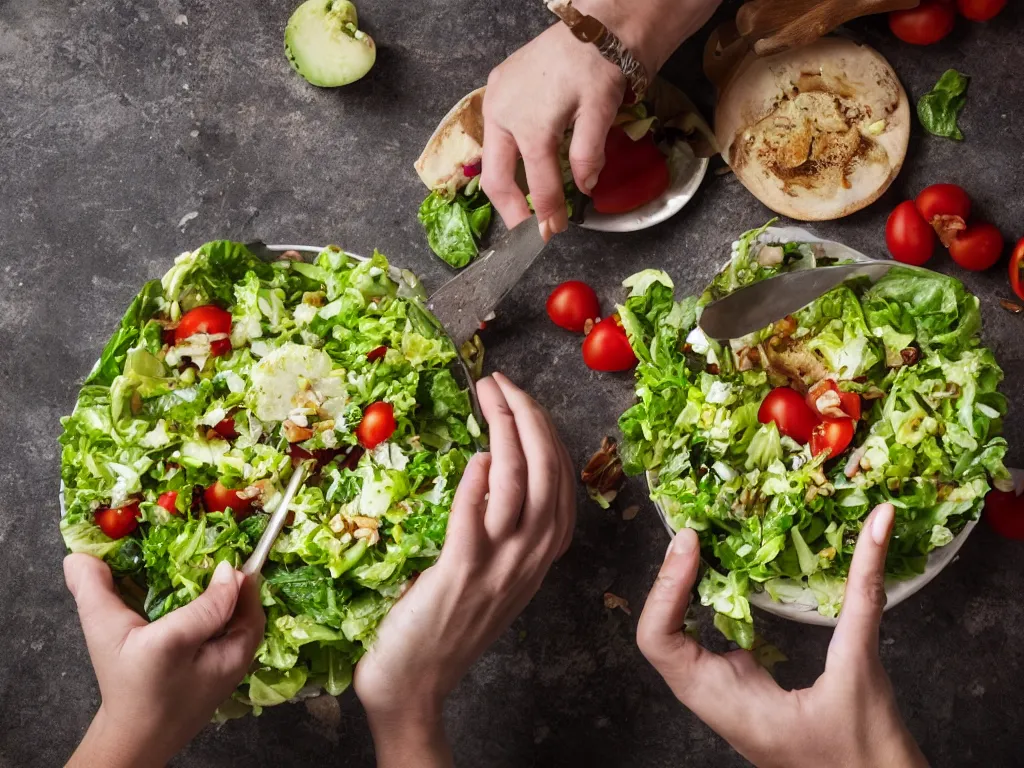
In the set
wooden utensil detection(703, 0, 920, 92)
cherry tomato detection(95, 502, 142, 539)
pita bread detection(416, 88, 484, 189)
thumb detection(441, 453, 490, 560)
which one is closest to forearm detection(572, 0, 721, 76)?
wooden utensil detection(703, 0, 920, 92)

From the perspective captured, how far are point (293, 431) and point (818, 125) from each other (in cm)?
131

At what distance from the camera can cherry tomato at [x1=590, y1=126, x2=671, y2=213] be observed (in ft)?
6.45

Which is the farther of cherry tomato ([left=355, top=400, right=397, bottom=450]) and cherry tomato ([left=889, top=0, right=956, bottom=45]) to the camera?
cherry tomato ([left=889, top=0, right=956, bottom=45])

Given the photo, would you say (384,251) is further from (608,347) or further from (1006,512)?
(1006,512)

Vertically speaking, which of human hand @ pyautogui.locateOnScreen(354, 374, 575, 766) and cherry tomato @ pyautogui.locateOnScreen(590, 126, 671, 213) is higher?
cherry tomato @ pyautogui.locateOnScreen(590, 126, 671, 213)

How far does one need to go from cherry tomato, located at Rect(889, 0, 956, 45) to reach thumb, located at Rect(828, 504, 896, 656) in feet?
3.68

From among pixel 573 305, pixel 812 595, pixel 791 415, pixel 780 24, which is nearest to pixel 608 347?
pixel 573 305

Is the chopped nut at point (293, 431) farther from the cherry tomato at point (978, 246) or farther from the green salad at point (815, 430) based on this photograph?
the cherry tomato at point (978, 246)

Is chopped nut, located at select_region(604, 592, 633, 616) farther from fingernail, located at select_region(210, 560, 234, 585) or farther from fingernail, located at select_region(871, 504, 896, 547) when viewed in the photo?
fingernail, located at select_region(210, 560, 234, 585)

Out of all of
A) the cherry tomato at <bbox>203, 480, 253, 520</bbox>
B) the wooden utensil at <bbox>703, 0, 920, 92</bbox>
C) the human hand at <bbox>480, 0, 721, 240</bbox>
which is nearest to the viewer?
the human hand at <bbox>480, 0, 721, 240</bbox>

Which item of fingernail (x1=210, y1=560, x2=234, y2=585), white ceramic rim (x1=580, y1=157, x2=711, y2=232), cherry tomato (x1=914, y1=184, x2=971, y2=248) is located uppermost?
white ceramic rim (x1=580, y1=157, x2=711, y2=232)

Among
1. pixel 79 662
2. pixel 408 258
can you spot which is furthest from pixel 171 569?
pixel 408 258

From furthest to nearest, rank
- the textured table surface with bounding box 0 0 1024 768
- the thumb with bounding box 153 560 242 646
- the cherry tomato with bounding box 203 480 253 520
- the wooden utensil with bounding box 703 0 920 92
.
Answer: the textured table surface with bounding box 0 0 1024 768 → the wooden utensil with bounding box 703 0 920 92 → the cherry tomato with bounding box 203 480 253 520 → the thumb with bounding box 153 560 242 646

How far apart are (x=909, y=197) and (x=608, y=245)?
69 cm
